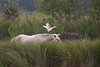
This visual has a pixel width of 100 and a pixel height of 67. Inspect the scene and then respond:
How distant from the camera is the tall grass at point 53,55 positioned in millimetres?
3535

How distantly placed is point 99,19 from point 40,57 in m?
5.44

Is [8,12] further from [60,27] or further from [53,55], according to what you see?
[53,55]

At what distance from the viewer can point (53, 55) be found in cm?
381

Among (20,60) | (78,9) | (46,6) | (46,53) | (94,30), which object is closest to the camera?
(20,60)

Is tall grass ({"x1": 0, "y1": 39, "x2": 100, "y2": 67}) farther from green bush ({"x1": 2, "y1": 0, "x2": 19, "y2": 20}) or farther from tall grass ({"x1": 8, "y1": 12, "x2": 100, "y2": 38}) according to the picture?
green bush ({"x1": 2, "y1": 0, "x2": 19, "y2": 20})

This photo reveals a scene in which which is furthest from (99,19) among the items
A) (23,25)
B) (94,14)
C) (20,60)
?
(20,60)

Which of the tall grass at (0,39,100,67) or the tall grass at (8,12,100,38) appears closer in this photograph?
the tall grass at (0,39,100,67)

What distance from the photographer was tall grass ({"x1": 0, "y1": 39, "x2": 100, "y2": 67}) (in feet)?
11.6

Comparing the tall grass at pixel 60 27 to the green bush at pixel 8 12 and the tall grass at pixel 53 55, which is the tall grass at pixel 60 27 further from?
the tall grass at pixel 53 55

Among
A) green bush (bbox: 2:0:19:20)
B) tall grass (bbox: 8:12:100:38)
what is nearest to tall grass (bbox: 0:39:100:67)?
tall grass (bbox: 8:12:100:38)

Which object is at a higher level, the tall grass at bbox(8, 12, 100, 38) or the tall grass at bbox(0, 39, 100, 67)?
the tall grass at bbox(8, 12, 100, 38)

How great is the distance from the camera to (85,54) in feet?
11.7

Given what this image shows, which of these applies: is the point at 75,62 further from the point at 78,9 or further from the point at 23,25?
the point at 78,9

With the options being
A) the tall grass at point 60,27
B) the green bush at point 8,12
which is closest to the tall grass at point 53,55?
the tall grass at point 60,27
